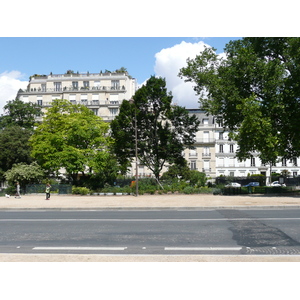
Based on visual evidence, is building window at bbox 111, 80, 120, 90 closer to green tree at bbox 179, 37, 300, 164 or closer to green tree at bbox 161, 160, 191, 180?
green tree at bbox 161, 160, 191, 180

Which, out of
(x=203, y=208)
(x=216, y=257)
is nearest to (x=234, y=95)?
(x=203, y=208)

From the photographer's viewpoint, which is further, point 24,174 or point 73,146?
point 73,146

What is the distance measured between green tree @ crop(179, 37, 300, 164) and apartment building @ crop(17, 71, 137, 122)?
36.1 meters

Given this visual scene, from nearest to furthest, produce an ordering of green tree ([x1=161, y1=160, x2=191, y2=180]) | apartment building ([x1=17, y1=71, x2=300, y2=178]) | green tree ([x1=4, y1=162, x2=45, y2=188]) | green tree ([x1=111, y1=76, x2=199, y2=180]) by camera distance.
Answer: green tree ([x1=4, y1=162, x2=45, y2=188]) → green tree ([x1=161, y1=160, x2=191, y2=180]) → green tree ([x1=111, y1=76, x2=199, y2=180]) → apartment building ([x1=17, y1=71, x2=300, y2=178])

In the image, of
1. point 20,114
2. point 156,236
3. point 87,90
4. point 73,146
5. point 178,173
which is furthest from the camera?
point 87,90

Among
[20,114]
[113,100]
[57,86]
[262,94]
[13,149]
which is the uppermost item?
[57,86]

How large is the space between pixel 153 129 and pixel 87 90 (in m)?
31.4

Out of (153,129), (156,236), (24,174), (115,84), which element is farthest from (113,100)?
(156,236)

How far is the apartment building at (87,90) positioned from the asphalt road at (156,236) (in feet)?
175

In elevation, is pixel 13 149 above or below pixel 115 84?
below

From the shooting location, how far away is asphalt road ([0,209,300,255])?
873cm

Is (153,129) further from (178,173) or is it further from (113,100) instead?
(113,100)

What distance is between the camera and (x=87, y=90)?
6725 centimetres

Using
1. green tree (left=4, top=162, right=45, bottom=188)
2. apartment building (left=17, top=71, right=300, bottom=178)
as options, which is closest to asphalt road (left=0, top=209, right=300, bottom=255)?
green tree (left=4, top=162, right=45, bottom=188)
